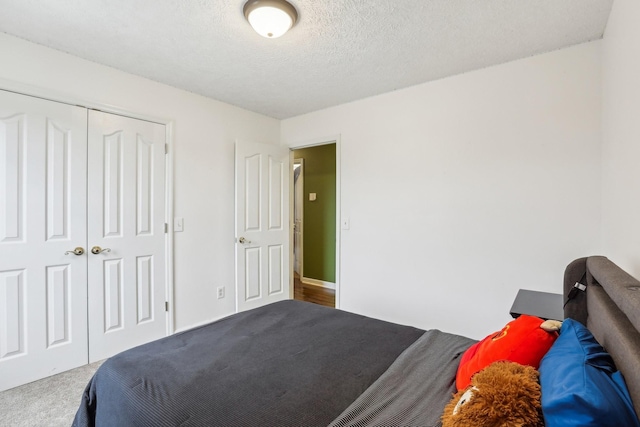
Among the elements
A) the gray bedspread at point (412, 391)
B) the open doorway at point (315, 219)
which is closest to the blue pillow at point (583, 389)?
the gray bedspread at point (412, 391)

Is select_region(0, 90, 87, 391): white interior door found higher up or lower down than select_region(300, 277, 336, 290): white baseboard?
higher up

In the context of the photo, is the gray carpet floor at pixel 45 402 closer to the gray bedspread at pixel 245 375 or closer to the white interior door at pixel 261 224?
Result: the gray bedspread at pixel 245 375

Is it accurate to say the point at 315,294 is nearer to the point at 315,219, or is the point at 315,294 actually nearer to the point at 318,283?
the point at 318,283

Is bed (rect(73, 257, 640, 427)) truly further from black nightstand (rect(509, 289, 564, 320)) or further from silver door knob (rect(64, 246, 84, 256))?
silver door knob (rect(64, 246, 84, 256))

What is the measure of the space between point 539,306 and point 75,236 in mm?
3171

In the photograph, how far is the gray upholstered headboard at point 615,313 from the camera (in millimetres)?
740

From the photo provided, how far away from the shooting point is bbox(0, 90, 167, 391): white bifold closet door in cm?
207

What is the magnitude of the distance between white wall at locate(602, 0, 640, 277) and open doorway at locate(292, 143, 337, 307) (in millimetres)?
3292

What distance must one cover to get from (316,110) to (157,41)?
182 centimetres

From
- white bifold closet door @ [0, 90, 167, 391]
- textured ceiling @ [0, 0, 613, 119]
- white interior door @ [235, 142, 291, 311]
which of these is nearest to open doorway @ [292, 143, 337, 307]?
white interior door @ [235, 142, 291, 311]

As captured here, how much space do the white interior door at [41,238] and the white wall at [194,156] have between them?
24cm

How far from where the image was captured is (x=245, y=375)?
123 cm

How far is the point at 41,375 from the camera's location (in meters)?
2.18

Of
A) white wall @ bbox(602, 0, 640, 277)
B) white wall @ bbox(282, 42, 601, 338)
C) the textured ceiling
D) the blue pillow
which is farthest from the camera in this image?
white wall @ bbox(282, 42, 601, 338)
